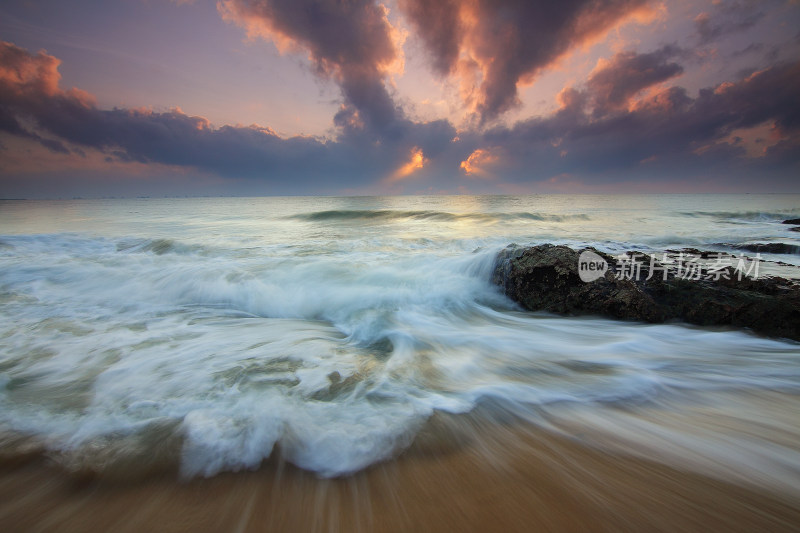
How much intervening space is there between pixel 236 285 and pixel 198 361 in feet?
9.88

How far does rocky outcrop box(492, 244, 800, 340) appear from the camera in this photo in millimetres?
3691

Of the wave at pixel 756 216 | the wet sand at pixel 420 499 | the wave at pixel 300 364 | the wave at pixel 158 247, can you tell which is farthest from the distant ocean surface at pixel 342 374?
the wave at pixel 756 216

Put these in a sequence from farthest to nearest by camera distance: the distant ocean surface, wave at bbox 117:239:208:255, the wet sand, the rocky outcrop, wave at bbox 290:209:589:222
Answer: wave at bbox 290:209:589:222, wave at bbox 117:239:208:255, the rocky outcrop, the distant ocean surface, the wet sand

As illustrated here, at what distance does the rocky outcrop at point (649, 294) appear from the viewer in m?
3.69

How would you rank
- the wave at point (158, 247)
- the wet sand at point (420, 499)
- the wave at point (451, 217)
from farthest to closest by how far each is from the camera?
the wave at point (451, 217) → the wave at point (158, 247) → the wet sand at point (420, 499)

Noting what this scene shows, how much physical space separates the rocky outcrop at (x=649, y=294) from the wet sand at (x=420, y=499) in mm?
2948

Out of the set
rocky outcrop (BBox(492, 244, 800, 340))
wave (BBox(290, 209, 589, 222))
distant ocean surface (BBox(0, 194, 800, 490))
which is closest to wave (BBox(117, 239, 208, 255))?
distant ocean surface (BBox(0, 194, 800, 490))

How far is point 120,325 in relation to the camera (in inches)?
159

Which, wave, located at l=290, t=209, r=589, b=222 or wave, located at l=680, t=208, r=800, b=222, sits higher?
wave, located at l=680, t=208, r=800, b=222

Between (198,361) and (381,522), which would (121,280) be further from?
(381,522)

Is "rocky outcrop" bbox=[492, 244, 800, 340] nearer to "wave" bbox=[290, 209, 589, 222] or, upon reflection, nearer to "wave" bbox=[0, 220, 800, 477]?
"wave" bbox=[0, 220, 800, 477]

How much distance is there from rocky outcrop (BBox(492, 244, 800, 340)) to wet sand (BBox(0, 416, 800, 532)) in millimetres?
2948

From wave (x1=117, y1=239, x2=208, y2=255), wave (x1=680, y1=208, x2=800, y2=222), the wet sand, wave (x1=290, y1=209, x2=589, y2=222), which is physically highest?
wave (x1=680, y1=208, x2=800, y2=222)

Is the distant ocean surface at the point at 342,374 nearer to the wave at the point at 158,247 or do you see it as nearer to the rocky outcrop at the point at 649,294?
the rocky outcrop at the point at 649,294
